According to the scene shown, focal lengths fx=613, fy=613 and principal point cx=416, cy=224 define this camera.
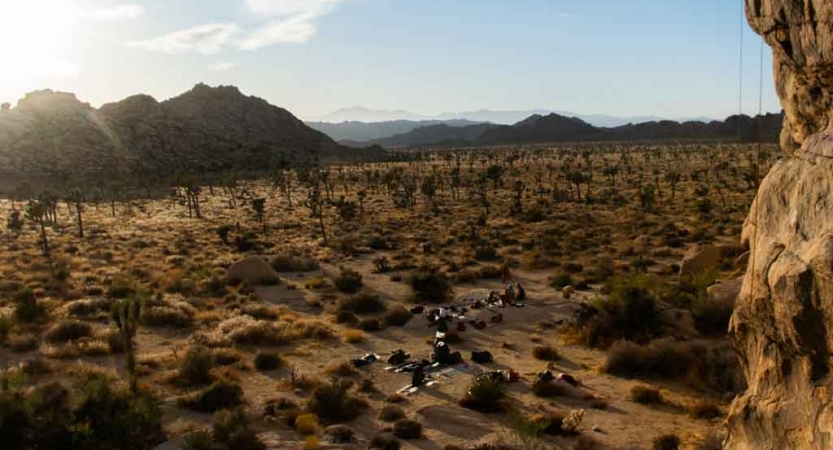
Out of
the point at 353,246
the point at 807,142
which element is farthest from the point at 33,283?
the point at 807,142

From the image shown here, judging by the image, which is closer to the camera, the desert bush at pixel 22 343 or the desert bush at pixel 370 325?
the desert bush at pixel 22 343

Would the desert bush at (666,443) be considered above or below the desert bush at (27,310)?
below

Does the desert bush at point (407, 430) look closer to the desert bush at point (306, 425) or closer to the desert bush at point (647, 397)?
the desert bush at point (306, 425)

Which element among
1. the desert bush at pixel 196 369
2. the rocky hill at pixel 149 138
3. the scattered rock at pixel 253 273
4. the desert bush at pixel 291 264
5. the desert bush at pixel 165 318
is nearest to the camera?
the desert bush at pixel 196 369

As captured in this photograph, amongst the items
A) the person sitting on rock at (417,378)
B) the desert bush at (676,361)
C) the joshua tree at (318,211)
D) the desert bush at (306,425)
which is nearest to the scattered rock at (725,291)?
the desert bush at (676,361)

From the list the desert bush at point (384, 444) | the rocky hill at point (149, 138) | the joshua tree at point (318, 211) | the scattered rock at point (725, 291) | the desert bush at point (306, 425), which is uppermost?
the rocky hill at point (149, 138)

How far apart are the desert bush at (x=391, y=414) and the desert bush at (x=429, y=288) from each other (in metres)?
9.44

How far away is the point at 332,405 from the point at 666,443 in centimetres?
592

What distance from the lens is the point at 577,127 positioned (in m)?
199

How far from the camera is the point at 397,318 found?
61.2 feet

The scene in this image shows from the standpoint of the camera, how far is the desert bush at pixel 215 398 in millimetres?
12195

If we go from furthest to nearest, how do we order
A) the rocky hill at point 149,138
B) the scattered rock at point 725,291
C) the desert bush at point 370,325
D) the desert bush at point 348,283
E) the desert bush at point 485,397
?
the rocky hill at point 149,138
the desert bush at point 348,283
the desert bush at point 370,325
the scattered rock at point 725,291
the desert bush at point 485,397

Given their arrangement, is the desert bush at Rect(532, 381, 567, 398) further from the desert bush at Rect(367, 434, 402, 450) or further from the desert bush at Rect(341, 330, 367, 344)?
the desert bush at Rect(341, 330, 367, 344)

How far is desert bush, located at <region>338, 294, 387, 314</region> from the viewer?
66.6 ft
